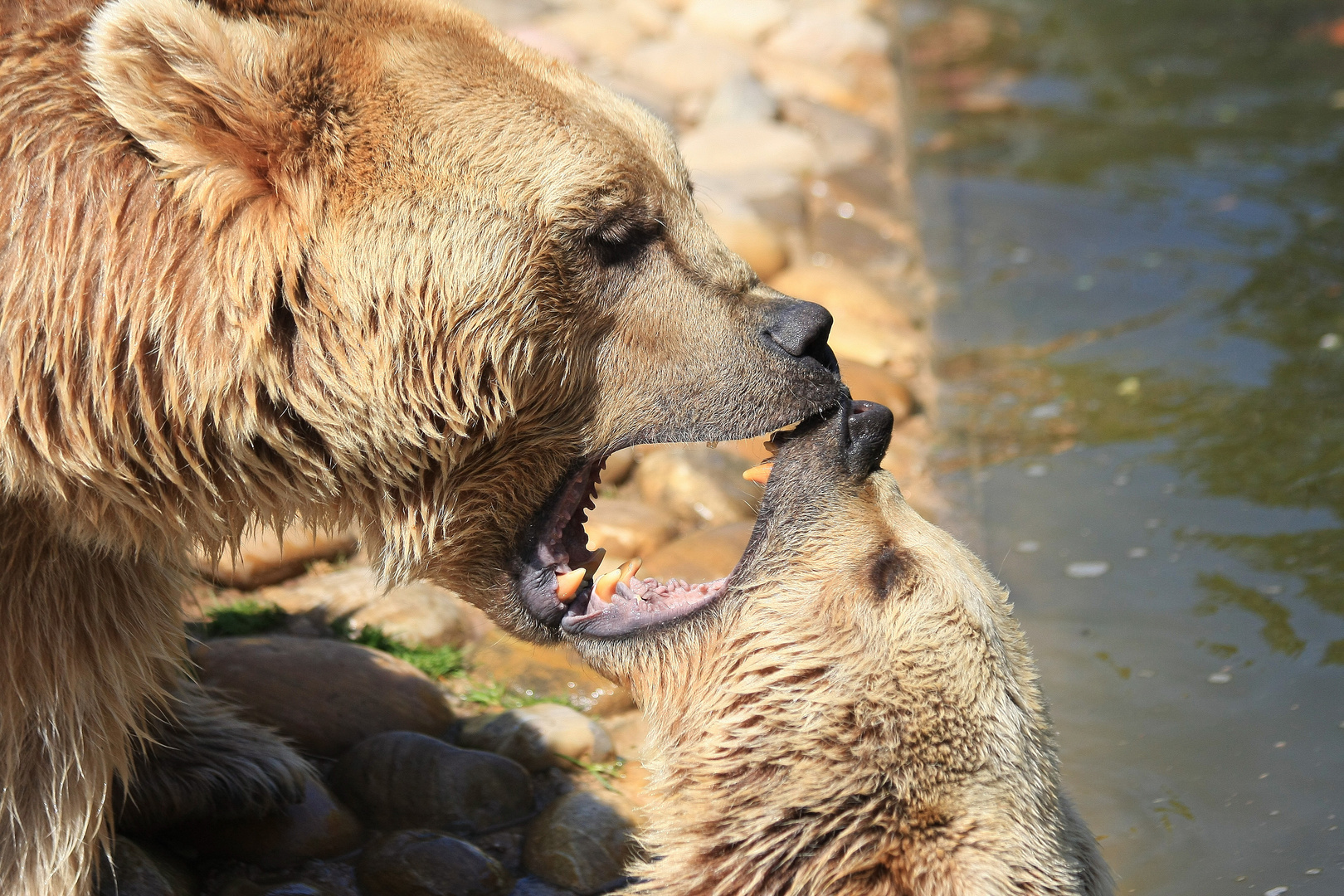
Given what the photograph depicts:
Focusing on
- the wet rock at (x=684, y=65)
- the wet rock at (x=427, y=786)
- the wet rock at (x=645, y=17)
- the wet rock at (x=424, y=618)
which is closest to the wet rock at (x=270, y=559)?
the wet rock at (x=424, y=618)

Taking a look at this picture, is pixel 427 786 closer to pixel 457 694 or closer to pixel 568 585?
pixel 457 694

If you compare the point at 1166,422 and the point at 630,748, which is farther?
the point at 1166,422

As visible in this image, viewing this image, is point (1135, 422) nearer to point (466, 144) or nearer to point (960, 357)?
point (960, 357)

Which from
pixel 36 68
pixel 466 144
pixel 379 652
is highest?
pixel 36 68

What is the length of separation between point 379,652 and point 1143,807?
2.30m

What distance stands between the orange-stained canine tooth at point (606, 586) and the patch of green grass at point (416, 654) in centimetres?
142

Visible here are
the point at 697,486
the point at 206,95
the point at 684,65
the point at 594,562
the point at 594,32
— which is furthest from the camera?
the point at 594,32

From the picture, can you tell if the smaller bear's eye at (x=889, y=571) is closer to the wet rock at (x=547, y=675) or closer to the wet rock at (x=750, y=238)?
the wet rock at (x=547, y=675)

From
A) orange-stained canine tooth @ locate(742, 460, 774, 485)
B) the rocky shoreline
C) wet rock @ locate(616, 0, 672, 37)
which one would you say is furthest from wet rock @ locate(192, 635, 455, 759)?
wet rock @ locate(616, 0, 672, 37)

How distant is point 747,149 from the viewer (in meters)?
8.91

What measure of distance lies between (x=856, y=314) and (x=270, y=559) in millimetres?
3529

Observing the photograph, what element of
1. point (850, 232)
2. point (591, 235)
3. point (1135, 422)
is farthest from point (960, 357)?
point (591, 235)

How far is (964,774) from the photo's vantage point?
268 cm

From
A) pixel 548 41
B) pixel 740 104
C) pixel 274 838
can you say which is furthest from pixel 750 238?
pixel 274 838
